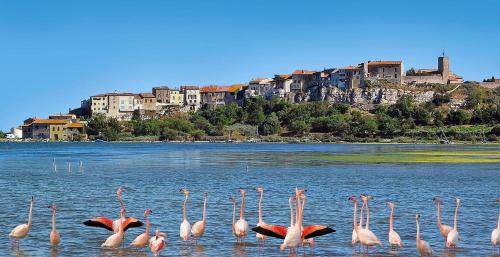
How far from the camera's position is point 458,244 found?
22562mm

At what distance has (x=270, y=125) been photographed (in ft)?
642

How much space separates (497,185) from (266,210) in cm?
1863

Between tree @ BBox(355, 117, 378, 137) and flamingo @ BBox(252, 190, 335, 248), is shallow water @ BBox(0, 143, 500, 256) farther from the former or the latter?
tree @ BBox(355, 117, 378, 137)

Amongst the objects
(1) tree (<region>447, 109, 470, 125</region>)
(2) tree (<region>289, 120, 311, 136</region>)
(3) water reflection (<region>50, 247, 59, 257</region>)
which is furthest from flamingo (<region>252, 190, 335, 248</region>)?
(2) tree (<region>289, 120, 311, 136</region>)

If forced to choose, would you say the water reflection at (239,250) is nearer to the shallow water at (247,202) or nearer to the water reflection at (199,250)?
the shallow water at (247,202)

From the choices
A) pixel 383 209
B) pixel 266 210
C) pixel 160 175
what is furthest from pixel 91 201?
pixel 160 175

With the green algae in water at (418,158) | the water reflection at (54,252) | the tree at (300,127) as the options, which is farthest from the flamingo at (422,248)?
the tree at (300,127)

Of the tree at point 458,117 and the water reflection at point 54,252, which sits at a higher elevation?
the tree at point 458,117

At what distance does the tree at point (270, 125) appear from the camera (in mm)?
195625

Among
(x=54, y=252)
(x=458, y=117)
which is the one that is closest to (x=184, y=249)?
(x=54, y=252)

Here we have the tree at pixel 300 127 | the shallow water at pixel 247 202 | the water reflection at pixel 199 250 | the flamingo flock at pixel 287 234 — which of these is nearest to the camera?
the flamingo flock at pixel 287 234

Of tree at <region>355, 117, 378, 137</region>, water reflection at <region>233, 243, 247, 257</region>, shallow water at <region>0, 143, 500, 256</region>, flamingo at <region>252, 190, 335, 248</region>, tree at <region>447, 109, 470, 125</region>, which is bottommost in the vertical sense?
water reflection at <region>233, 243, 247, 257</region>

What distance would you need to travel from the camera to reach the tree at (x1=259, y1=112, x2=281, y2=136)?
196 m

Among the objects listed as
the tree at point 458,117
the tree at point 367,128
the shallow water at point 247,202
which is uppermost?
the tree at point 458,117
